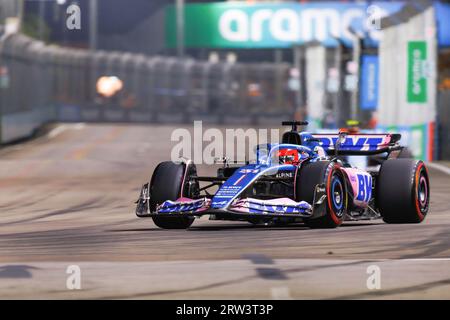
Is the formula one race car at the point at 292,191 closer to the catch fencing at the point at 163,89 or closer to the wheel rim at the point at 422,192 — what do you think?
the wheel rim at the point at 422,192

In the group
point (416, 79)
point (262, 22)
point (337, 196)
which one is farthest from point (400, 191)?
point (262, 22)

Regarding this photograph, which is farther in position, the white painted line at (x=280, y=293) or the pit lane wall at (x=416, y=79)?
the pit lane wall at (x=416, y=79)

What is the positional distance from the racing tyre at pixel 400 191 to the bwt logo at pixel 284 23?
72.5 metres

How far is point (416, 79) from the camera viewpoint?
1512 inches

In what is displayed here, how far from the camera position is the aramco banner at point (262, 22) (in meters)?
90.7

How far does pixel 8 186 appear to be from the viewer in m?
27.0

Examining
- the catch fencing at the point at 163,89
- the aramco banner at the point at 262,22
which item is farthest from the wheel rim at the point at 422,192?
the aramco banner at the point at 262,22

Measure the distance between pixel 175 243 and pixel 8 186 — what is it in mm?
13658

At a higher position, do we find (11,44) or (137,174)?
(11,44)

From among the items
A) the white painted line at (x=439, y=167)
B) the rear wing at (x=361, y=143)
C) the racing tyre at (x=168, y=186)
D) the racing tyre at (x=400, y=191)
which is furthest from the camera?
the white painted line at (x=439, y=167)

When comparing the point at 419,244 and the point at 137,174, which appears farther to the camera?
the point at 137,174
